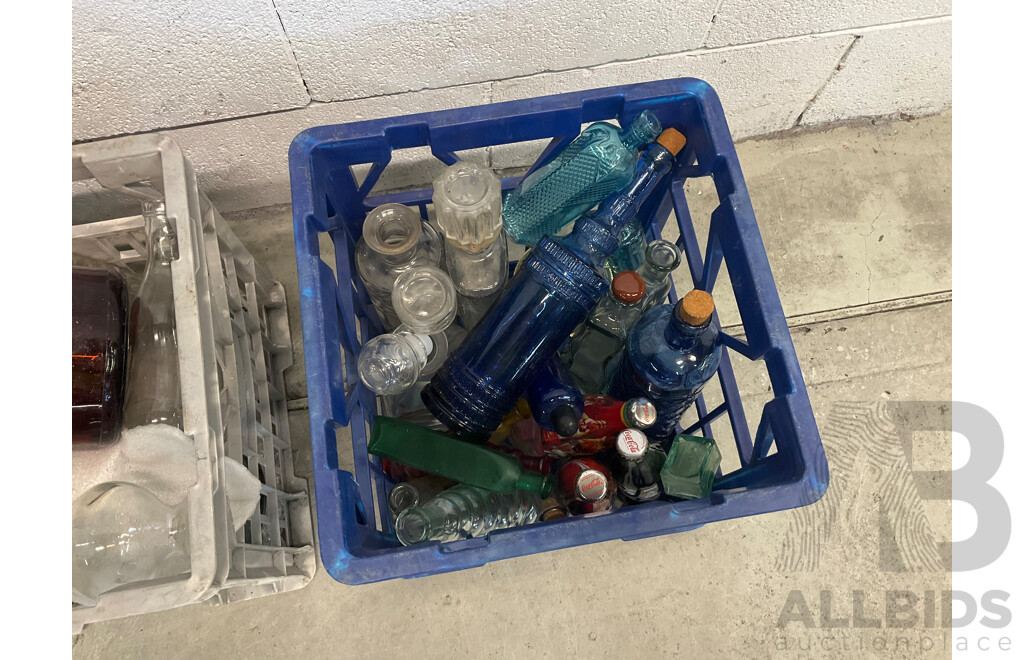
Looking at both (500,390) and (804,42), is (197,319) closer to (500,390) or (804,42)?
(500,390)

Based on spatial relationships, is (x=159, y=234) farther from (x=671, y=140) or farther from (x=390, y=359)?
(x=671, y=140)

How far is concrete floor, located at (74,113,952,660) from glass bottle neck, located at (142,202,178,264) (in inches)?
19.9

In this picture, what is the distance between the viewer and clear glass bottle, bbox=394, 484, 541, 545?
87cm

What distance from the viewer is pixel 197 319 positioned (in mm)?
861

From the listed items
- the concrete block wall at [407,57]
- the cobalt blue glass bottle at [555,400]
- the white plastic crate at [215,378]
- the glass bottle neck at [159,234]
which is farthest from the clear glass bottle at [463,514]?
the concrete block wall at [407,57]

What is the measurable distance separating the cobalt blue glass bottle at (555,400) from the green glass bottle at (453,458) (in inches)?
3.2

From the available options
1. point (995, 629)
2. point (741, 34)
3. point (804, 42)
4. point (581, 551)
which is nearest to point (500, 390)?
point (581, 551)

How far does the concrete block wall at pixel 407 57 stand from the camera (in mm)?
970

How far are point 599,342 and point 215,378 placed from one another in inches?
22.7

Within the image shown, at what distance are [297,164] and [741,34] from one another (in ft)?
2.80

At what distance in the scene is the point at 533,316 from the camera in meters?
0.93

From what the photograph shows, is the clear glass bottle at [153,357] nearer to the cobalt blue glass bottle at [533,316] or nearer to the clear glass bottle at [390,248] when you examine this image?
the clear glass bottle at [390,248]

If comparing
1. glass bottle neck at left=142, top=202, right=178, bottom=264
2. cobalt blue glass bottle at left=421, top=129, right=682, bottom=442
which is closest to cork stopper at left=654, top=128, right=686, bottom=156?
cobalt blue glass bottle at left=421, top=129, right=682, bottom=442

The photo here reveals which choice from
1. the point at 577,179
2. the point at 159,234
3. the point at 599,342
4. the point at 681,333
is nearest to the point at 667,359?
the point at 681,333
